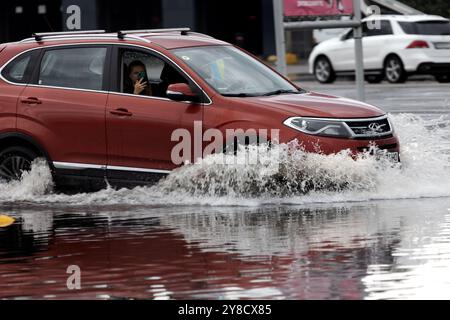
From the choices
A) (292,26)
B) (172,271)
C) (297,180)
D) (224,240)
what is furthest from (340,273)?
(292,26)

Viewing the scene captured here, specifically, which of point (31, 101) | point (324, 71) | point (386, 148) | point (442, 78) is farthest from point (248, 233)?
point (324, 71)

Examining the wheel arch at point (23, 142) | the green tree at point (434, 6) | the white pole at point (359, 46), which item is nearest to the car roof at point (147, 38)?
the wheel arch at point (23, 142)

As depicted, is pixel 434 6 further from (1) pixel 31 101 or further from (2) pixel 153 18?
(1) pixel 31 101

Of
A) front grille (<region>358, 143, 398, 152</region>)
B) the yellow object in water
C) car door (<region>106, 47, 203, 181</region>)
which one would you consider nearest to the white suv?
front grille (<region>358, 143, 398, 152</region>)

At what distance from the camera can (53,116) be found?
13.0 metres

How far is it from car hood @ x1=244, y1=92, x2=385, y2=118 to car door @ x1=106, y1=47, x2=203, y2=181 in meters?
0.71

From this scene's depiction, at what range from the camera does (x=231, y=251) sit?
377 inches

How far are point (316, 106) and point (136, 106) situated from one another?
1711 millimetres

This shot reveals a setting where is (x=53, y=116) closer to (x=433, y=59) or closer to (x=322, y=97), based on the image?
(x=322, y=97)

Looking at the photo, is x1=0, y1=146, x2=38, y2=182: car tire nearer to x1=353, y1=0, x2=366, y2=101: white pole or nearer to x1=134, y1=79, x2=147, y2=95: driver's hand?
x1=134, y1=79, x2=147, y2=95: driver's hand

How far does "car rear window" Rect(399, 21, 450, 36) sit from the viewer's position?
31.1m

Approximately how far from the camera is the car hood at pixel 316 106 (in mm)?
12211

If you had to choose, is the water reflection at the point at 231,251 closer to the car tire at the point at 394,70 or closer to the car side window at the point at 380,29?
the car tire at the point at 394,70

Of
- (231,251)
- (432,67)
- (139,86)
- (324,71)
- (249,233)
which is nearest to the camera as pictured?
(231,251)
